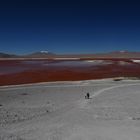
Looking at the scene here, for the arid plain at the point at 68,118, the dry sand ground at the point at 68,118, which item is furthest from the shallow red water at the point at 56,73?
the dry sand ground at the point at 68,118

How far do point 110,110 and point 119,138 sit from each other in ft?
19.9

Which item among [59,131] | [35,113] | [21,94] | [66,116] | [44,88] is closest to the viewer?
[59,131]

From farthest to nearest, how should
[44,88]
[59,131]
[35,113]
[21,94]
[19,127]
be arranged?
[44,88], [21,94], [35,113], [19,127], [59,131]

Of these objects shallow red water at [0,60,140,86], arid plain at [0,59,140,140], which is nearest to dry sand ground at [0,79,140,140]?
arid plain at [0,59,140,140]

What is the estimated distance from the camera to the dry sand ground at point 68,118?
12359 mm

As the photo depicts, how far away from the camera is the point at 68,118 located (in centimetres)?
1562

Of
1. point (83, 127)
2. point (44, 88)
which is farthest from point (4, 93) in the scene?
point (83, 127)

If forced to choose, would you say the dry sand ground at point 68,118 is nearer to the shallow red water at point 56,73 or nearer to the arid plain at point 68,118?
the arid plain at point 68,118

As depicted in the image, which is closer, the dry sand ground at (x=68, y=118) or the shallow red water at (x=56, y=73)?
the dry sand ground at (x=68, y=118)

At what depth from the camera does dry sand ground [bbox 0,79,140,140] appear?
12359 mm

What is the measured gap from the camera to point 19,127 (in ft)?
45.5

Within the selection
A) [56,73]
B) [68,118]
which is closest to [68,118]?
[68,118]

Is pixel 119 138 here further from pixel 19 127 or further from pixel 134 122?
pixel 19 127

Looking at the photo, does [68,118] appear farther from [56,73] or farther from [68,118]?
[56,73]
